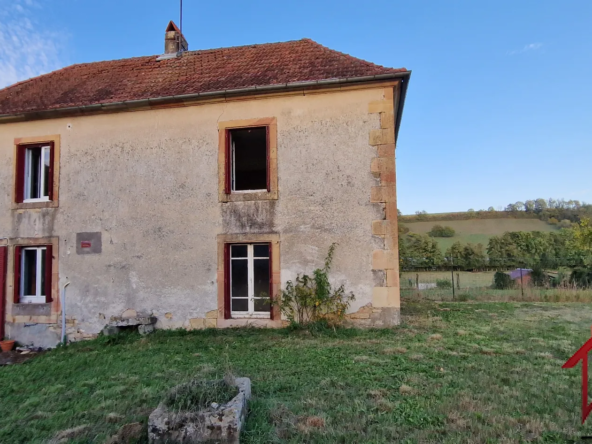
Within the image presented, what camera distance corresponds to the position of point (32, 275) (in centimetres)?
859

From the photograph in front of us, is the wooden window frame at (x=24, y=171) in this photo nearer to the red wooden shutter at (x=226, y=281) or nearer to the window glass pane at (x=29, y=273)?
the window glass pane at (x=29, y=273)

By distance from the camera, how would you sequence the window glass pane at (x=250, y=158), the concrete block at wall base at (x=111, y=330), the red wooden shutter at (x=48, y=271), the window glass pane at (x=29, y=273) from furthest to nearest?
the window glass pane at (x=29, y=273) < the red wooden shutter at (x=48, y=271) < the window glass pane at (x=250, y=158) < the concrete block at wall base at (x=111, y=330)

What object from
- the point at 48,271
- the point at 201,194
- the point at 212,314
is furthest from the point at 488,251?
the point at 48,271

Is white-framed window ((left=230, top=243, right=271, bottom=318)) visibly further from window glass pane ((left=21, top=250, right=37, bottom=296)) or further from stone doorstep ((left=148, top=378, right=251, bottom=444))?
window glass pane ((left=21, top=250, right=37, bottom=296))

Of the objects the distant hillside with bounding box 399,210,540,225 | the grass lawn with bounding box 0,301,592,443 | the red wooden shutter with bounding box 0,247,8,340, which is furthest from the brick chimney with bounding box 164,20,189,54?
the distant hillside with bounding box 399,210,540,225

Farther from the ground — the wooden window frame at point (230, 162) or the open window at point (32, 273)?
the wooden window frame at point (230, 162)

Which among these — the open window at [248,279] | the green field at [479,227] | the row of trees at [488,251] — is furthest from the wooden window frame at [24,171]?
the green field at [479,227]

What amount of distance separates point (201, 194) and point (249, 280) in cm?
209

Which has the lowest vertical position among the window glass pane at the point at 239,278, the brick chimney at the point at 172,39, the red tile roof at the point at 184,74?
the window glass pane at the point at 239,278

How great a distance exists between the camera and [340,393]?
12.9 ft

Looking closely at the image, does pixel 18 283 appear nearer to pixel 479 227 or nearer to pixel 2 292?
pixel 2 292

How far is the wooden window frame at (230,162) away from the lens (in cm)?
766

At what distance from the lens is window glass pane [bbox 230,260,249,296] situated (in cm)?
779

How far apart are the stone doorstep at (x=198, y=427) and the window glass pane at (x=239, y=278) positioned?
4.74m
